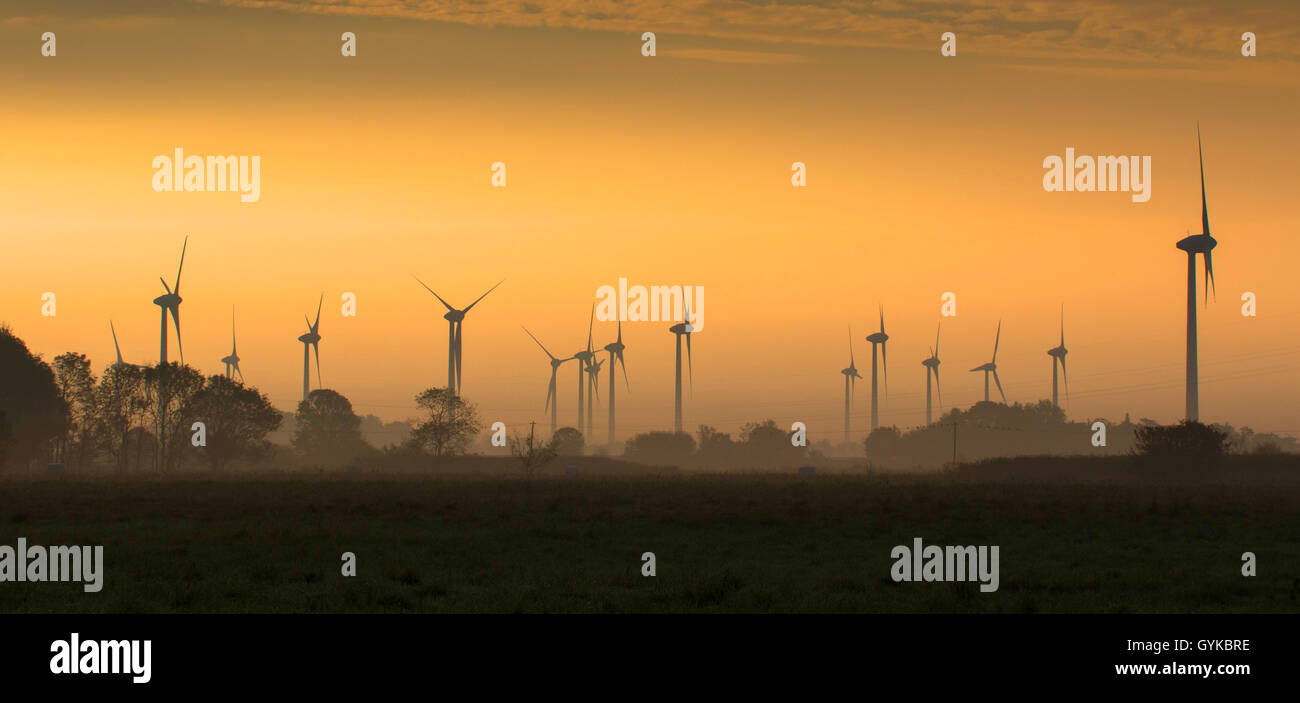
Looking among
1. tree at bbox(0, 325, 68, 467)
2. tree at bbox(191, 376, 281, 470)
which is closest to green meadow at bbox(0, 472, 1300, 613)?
tree at bbox(0, 325, 68, 467)

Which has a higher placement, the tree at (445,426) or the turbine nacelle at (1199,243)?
the turbine nacelle at (1199,243)

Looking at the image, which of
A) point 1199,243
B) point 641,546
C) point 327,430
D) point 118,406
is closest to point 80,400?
point 118,406

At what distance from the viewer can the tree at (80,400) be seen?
428 ft

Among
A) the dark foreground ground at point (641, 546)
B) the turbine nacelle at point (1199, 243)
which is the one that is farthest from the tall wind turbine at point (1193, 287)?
the dark foreground ground at point (641, 546)

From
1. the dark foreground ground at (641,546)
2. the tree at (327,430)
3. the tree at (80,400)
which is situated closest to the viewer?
the dark foreground ground at (641,546)

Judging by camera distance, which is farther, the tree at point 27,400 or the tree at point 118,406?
the tree at point 118,406

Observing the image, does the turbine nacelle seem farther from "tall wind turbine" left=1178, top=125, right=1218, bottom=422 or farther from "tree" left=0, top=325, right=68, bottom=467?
"tree" left=0, top=325, right=68, bottom=467

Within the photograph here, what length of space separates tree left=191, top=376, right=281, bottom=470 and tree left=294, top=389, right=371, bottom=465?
3453cm

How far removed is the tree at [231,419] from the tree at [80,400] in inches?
453

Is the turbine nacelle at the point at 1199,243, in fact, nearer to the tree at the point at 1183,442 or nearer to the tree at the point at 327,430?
the tree at the point at 1183,442

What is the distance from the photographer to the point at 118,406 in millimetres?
131750

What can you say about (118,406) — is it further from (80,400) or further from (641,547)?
(641,547)

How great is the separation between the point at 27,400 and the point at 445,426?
49568 mm
